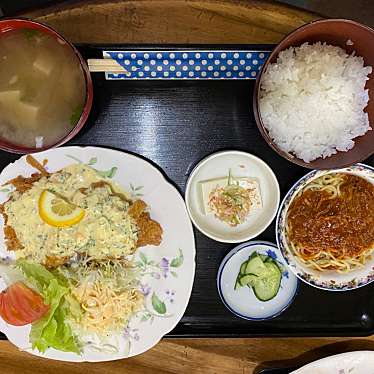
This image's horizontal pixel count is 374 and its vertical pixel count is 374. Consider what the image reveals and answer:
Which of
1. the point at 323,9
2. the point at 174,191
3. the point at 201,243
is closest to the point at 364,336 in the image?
the point at 201,243

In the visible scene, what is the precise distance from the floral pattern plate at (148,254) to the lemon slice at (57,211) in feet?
0.41

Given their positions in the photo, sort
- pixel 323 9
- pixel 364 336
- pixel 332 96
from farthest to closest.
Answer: pixel 323 9, pixel 364 336, pixel 332 96

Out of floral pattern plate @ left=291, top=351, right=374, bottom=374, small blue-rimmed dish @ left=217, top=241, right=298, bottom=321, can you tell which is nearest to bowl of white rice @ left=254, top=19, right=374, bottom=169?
small blue-rimmed dish @ left=217, top=241, right=298, bottom=321

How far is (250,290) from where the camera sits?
89.7 inches

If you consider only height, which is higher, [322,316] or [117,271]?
[117,271]

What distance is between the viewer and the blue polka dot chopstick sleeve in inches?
83.7

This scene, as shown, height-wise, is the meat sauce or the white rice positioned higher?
the white rice

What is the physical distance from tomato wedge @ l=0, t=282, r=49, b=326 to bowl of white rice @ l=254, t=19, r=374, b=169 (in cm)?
102

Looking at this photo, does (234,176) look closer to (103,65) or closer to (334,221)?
(334,221)

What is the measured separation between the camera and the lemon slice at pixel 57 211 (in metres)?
2.11

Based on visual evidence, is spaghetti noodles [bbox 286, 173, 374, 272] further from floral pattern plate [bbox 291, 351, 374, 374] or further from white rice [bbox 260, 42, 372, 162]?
floral pattern plate [bbox 291, 351, 374, 374]

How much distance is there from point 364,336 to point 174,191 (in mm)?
946

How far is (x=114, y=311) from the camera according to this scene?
2.16 m

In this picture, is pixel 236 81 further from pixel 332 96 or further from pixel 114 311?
pixel 114 311
